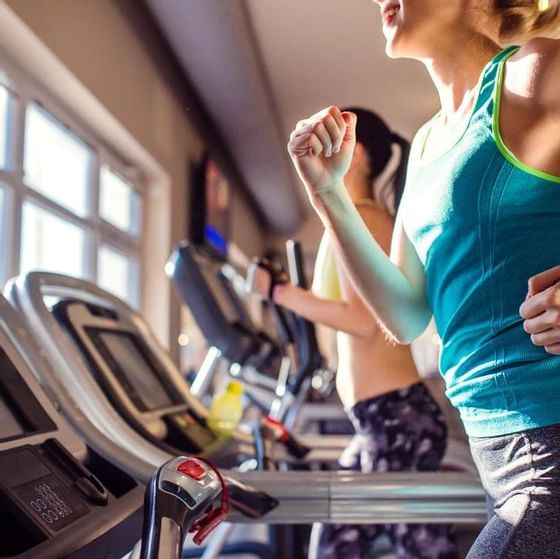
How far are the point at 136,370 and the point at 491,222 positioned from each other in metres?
1.11

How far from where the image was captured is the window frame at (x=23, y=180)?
8.96 ft

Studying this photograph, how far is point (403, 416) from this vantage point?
1.53 meters

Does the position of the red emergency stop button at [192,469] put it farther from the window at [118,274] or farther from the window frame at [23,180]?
the window at [118,274]

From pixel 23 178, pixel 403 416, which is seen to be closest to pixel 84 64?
pixel 23 178

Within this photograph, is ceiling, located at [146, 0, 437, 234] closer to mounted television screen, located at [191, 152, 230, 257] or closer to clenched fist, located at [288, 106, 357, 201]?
clenched fist, located at [288, 106, 357, 201]

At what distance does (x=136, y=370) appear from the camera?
1710mm

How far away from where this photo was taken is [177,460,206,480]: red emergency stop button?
82 centimetres

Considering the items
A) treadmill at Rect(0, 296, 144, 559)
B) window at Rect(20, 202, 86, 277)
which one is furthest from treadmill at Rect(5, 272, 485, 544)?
window at Rect(20, 202, 86, 277)

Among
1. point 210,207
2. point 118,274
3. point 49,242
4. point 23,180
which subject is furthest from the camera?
point 210,207

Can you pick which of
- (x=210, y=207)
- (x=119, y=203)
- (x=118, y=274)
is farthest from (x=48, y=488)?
(x=210, y=207)

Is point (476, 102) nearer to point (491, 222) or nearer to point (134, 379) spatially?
point (491, 222)

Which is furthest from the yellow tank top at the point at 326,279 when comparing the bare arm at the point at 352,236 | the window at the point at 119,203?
the window at the point at 119,203

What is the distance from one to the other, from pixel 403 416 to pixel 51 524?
88 cm

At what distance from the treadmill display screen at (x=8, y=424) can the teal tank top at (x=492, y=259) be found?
546mm
